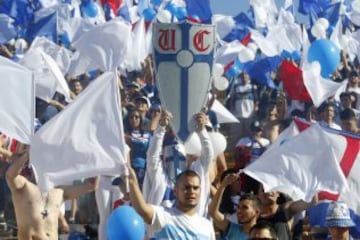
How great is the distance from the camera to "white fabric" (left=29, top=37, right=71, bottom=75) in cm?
1595

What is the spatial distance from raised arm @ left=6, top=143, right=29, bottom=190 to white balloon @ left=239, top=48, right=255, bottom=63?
8120 mm

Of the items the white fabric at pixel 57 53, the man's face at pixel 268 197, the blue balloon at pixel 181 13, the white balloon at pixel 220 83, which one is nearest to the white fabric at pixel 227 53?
the blue balloon at pixel 181 13

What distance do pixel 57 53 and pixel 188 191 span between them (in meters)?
8.09

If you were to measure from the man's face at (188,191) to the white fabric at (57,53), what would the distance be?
24.9 feet

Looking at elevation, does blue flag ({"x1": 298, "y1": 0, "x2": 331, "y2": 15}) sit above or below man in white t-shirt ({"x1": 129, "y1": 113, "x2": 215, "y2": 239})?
above

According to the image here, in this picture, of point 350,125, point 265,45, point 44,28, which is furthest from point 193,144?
point 44,28

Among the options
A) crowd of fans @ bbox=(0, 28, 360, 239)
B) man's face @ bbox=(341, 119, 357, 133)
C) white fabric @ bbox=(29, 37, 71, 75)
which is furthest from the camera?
white fabric @ bbox=(29, 37, 71, 75)

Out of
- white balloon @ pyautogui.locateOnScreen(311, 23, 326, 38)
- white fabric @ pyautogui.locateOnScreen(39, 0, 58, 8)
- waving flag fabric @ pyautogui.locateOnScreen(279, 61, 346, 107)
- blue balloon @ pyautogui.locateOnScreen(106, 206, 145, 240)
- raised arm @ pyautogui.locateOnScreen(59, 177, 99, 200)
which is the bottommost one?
blue balloon @ pyautogui.locateOnScreen(106, 206, 145, 240)

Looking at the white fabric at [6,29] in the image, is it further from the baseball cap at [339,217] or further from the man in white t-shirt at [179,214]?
the baseball cap at [339,217]

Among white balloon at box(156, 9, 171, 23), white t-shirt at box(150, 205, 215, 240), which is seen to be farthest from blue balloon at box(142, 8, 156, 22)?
white t-shirt at box(150, 205, 215, 240)

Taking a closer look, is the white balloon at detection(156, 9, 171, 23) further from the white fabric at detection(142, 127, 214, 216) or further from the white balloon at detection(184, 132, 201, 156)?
the white balloon at detection(184, 132, 201, 156)

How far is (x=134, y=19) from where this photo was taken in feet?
73.8

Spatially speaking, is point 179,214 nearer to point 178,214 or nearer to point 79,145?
point 178,214

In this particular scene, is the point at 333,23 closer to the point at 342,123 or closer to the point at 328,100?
the point at 328,100
